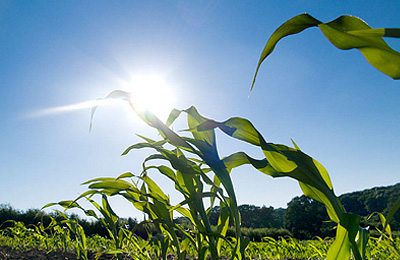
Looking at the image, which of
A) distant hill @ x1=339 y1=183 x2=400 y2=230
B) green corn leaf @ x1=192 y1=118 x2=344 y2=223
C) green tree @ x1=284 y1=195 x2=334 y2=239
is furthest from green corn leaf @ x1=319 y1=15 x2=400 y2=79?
distant hill @ x1=339 y1=183 x2=400 y2=230

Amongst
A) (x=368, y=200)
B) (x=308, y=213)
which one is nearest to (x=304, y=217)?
(x=308, y=213)

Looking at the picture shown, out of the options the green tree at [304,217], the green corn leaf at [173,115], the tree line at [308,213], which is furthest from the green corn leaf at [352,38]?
the green tree at [304,217]

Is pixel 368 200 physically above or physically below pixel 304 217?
above

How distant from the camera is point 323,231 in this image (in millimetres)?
20609

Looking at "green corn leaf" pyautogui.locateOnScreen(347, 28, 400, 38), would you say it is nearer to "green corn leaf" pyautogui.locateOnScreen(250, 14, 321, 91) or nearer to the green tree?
"green corn leaf" pyautogui.locateOnScreen(250, 14, 321, 91)

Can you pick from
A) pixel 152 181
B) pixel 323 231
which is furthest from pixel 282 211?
pixel 152 181

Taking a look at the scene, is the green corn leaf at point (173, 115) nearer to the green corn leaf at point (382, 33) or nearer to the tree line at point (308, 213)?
the green corn leaf at point (382, 33)

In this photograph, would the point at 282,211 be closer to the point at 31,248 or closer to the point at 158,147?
the point at 31,248

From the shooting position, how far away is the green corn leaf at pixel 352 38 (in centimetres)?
52

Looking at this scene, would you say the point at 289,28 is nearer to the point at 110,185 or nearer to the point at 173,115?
the point at 173,115

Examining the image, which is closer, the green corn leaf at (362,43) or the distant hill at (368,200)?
the green corn leaf at (362,43)

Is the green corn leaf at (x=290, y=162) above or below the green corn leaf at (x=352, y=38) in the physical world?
below

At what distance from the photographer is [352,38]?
0.52m

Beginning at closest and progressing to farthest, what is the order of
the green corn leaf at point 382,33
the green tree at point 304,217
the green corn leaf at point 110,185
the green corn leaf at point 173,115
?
the green corn leaf at point 382,33 < the green corn leaf at point 173,115 < the green corn leaf at point 110,185 < the green tree at point 304,217
